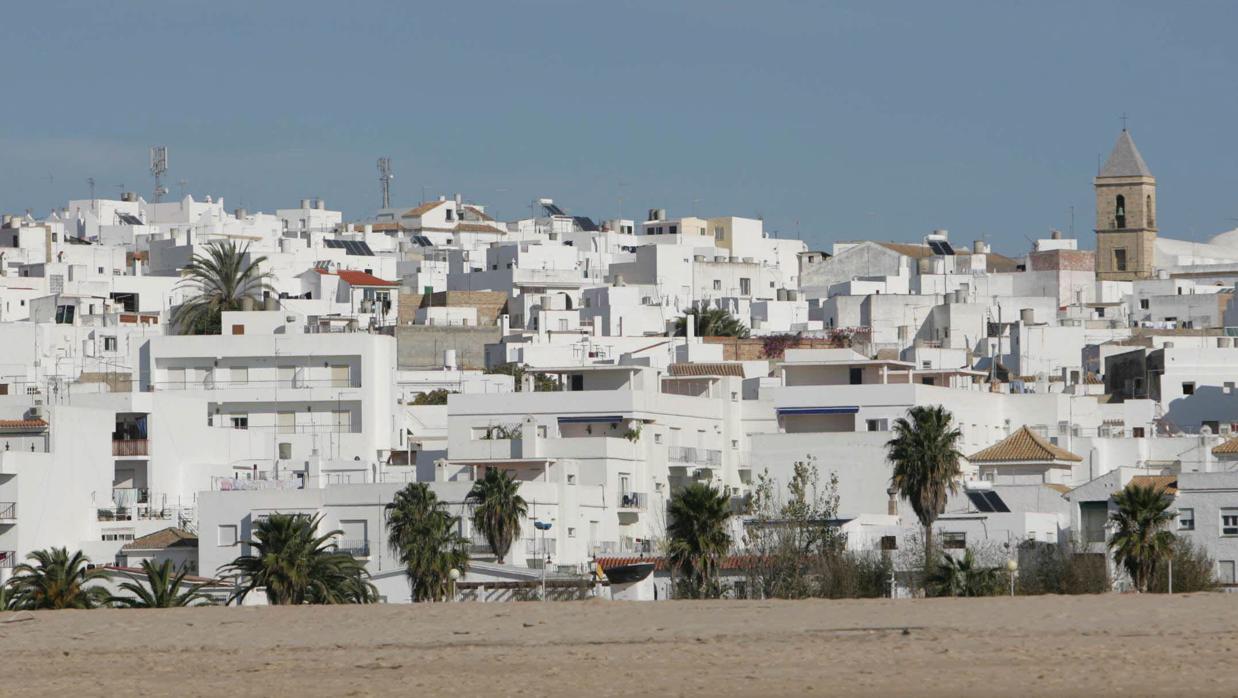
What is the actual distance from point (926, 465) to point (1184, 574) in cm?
900

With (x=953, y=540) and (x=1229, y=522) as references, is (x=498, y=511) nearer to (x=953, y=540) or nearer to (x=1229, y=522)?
(x=953, y=540)

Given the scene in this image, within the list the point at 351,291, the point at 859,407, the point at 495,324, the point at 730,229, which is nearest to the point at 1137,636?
the point at 859,407

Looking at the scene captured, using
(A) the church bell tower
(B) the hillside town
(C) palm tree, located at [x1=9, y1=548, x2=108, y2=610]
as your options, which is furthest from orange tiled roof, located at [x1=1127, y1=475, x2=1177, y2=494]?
(A) the church bell tower

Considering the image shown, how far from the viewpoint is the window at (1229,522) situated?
5872cm

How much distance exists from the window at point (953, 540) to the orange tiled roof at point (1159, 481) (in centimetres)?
368

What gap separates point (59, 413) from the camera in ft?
214

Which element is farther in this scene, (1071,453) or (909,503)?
(1071,453)

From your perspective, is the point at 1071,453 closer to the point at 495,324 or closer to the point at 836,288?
the point at 495,324

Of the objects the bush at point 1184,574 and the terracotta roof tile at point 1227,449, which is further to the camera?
the terracotta roof tile at point 1227,449

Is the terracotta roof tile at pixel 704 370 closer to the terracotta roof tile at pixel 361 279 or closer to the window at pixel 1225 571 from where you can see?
the window at pixel 1225 571

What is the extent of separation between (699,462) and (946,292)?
53390 mm

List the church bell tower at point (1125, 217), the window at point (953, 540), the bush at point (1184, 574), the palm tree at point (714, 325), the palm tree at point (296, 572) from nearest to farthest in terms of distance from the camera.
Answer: the palm tree at point (296, 572)
the bush at point (1184, 574)
the window at point (953, 540)
the palm tree at point (714, 325)
the church bell tower at point (1125, 217)

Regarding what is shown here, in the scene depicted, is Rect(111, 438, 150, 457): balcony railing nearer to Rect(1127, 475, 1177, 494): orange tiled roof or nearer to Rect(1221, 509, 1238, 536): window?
Rect(1127, 475, 1177, 494): orange tiled roof

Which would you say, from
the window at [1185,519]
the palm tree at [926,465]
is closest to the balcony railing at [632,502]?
the palm tree at [926,465]
